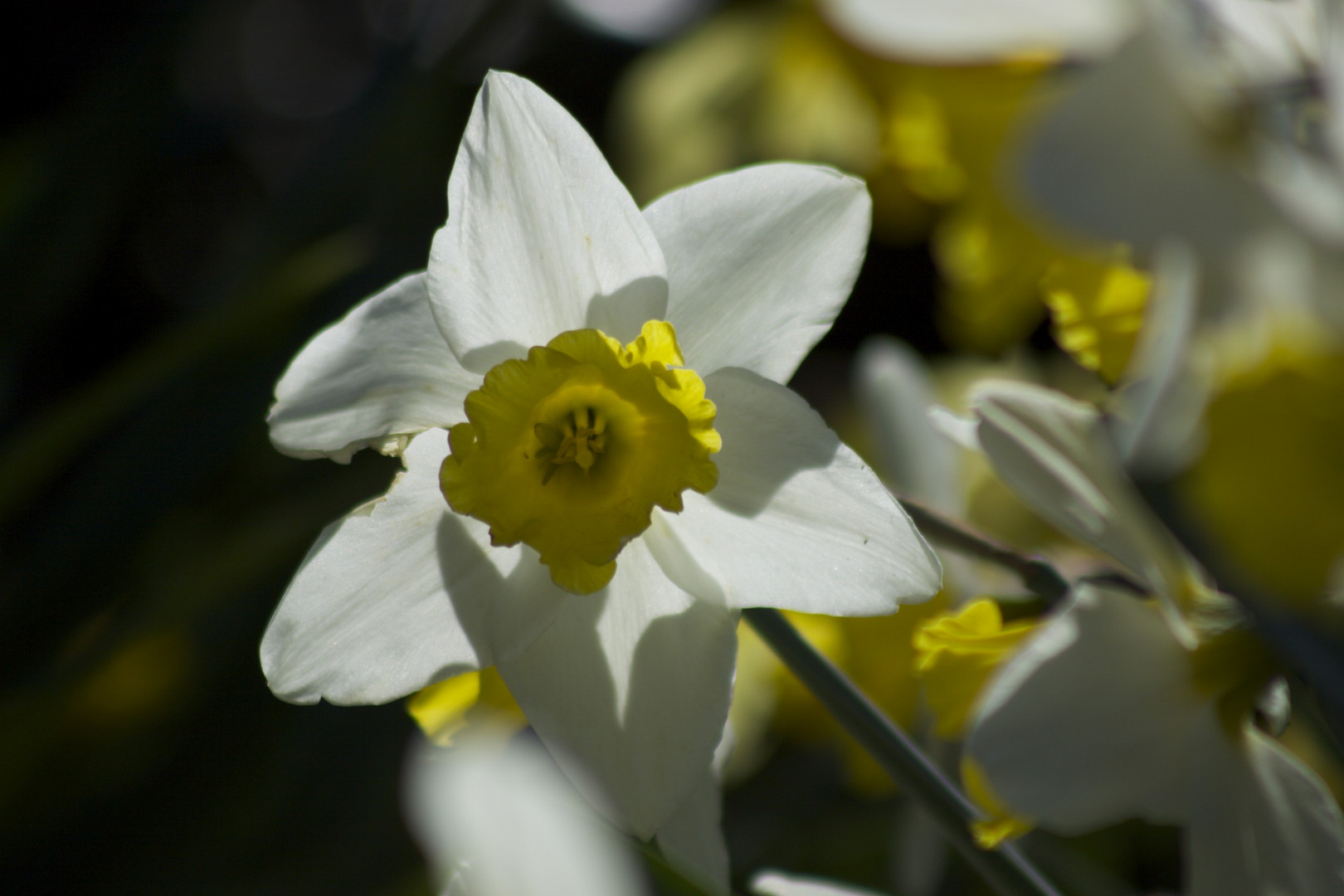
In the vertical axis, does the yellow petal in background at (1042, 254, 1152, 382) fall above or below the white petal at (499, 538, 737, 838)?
below

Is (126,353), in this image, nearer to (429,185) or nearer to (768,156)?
(429,185)

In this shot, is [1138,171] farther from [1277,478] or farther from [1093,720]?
[1277,478]

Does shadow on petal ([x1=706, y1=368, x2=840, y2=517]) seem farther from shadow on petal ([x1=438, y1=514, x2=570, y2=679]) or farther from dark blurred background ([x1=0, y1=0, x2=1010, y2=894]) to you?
dark blurred background ([x1=0, y1=0, x2=1010, y2=894])

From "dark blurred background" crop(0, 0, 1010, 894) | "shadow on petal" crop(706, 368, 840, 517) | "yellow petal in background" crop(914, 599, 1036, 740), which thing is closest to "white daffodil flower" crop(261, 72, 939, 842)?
"shadow on petal" crop(706, 368, 840, 517)

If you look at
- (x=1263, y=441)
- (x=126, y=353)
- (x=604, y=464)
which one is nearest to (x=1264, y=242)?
(x=604, y=464)

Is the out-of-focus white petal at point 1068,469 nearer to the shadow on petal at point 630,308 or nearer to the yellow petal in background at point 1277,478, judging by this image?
the shadow on petal at point 630,308

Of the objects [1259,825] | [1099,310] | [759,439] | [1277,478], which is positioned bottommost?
[1277,478]

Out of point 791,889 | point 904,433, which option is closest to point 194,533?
point 904,433
